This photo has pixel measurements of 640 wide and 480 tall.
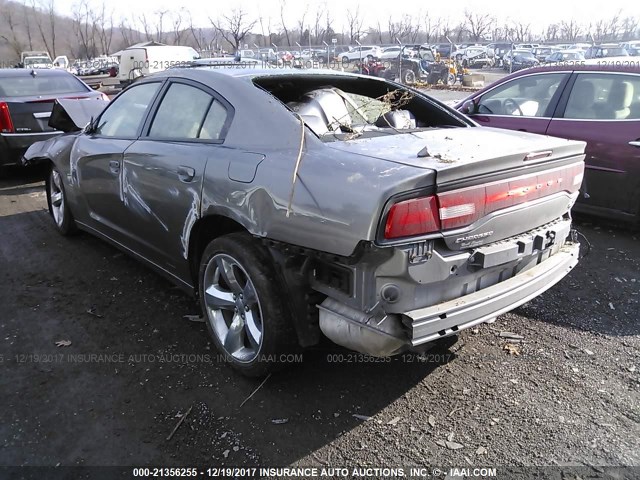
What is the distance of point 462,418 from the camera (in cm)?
256

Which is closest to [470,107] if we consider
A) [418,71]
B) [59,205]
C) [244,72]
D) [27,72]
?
[244,72]

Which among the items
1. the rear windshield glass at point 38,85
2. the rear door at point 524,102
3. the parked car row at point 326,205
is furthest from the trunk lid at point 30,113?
the rear door at point 524,102

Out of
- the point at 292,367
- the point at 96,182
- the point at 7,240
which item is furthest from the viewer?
the point at 7,240

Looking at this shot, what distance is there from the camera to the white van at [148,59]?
27.5 meters

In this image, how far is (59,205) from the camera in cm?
528

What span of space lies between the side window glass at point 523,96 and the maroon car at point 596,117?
0.01 m

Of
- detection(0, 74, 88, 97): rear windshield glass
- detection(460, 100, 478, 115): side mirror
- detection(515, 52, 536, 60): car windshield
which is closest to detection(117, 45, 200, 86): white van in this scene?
detection(0, 74, 88, 97): rear windshield glass

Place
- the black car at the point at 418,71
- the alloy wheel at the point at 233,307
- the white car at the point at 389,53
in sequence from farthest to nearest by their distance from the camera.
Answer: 1. the white car at the point at 389,53
2. the black car at the point at 418,71
3. the alloy wheel at the point at 233,307

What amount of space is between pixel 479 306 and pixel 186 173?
5.99ft

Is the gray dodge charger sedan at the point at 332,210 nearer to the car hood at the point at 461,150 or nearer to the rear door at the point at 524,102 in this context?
the car hood at the point at 461,150

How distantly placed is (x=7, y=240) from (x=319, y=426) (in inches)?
169

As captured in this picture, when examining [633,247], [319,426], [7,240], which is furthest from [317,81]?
[7,240]

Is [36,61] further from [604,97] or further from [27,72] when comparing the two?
[604,97]

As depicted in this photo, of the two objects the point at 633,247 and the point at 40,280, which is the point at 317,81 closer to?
the point at 40,280
